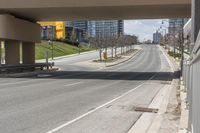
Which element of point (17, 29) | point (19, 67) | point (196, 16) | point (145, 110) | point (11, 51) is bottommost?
point (145, 110)

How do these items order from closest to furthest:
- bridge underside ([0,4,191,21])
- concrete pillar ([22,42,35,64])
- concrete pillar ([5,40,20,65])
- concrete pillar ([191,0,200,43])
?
concrete pillar ([191,0,200,43]) < bridge underside ([0,4,191,21]) < concrete pillar ([5,40,20,65]) < concrete pillar ([22,42,35,64])

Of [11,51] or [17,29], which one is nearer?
[17,29]

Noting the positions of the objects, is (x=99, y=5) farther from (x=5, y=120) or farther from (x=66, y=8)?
(x=5, y=120)

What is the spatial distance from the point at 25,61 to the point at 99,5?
15.2 m

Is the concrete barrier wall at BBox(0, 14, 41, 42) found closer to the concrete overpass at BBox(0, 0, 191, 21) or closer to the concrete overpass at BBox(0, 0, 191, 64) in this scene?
the concrete overpass at BBox(0, 0, 191, 64)

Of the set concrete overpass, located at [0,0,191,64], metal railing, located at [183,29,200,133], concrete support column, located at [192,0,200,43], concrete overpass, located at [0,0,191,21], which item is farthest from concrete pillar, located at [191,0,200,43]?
concrete overpass, located at [0,0,191,21]

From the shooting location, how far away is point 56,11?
1586 inches

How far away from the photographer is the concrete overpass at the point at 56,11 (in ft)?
117

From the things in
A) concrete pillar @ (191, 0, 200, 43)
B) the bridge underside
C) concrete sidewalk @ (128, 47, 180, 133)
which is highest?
the bridge underside

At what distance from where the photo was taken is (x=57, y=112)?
1429cm

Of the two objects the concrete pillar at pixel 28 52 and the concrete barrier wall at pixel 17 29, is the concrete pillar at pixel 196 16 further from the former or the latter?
the concrete pillar at pixel 28 52

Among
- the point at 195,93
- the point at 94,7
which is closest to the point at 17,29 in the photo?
the point at 94,7

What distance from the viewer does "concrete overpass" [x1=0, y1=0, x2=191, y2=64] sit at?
35.6 m

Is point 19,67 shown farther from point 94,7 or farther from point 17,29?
point 94,7
